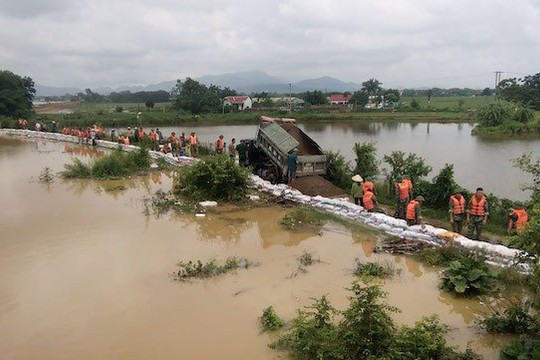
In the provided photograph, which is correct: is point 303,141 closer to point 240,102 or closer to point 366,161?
point 366,161

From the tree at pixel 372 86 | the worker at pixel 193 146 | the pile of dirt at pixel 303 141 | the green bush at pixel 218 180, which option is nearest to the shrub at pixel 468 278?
the green bush at pixel 218 180

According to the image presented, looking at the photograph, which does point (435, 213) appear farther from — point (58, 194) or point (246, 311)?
point (58, 194)

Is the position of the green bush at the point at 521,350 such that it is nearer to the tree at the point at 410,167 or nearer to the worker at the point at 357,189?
the worker at the point at 357,189

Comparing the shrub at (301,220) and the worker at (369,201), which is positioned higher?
the worker at (369,201)

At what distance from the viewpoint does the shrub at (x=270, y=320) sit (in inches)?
244

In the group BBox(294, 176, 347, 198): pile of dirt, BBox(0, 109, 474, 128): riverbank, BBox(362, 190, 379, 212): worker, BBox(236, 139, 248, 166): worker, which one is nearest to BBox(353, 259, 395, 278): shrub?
BBox(362, 190, 379, 212): worker

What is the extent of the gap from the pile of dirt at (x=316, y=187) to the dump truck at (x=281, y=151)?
0.66 ft

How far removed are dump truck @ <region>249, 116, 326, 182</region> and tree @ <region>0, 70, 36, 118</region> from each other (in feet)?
110

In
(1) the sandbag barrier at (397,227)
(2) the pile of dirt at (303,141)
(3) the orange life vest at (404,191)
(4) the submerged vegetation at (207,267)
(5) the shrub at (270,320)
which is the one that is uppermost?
(2) the pile of dirt at (303,141)

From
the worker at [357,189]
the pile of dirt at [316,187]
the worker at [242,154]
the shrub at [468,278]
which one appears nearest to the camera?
the shrub at [468,278]

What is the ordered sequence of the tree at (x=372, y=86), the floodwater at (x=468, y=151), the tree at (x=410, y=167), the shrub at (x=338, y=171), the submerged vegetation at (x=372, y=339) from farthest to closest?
the tree at (x=372, y=86) → the floodwater at (x=468, y=151) → the shrub at (x=338, y=171) → the tree at (x=410, y=167) → the submerged vegetation at (x=372, y=339)

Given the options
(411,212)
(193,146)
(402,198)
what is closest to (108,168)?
(193,146)

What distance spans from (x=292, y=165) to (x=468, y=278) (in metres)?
6.68

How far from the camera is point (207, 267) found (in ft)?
26.7
